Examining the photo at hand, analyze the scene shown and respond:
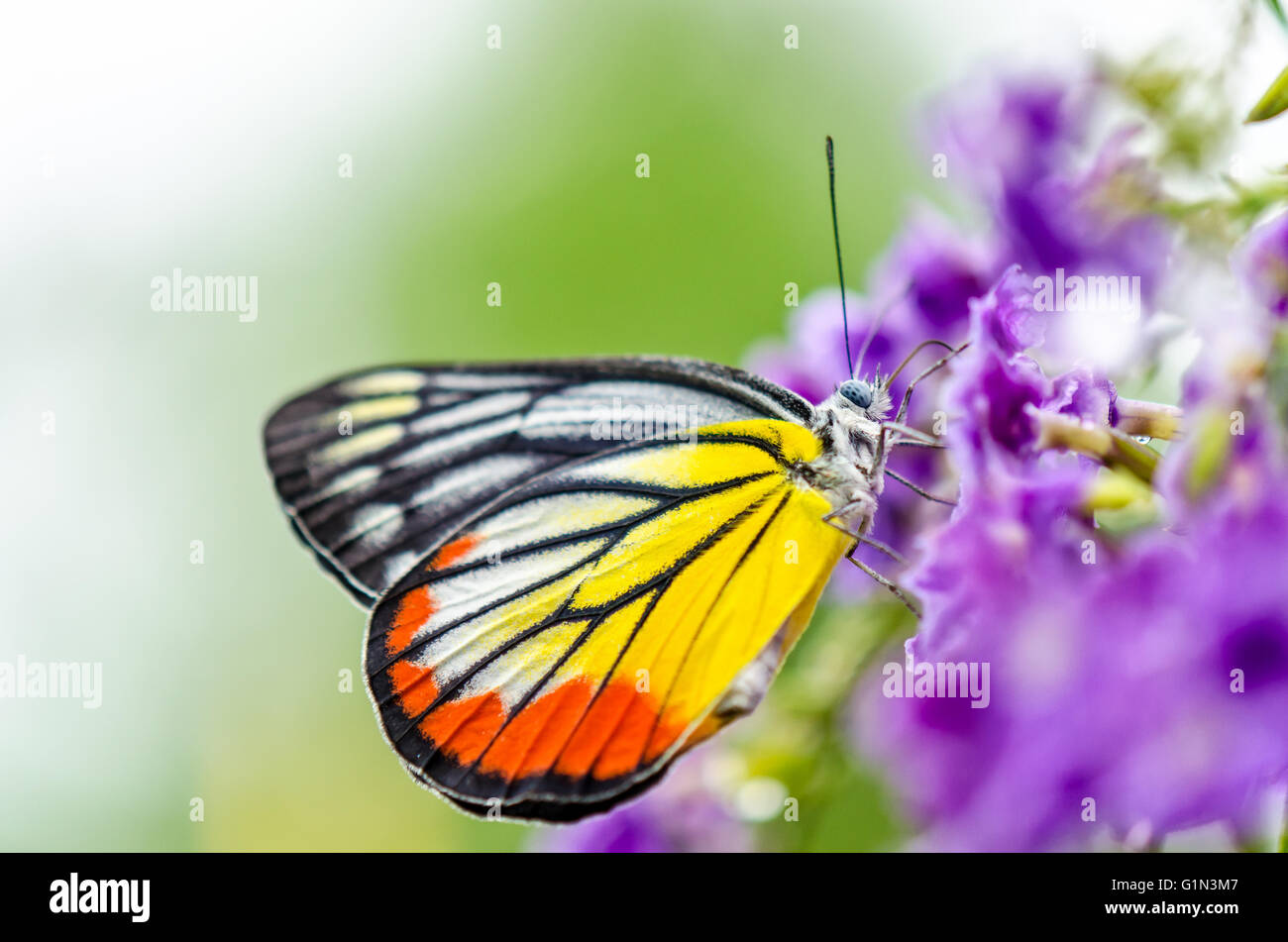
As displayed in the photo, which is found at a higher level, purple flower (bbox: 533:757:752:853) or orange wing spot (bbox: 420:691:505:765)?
orange wing spot (bbox: 420:691:505:765)

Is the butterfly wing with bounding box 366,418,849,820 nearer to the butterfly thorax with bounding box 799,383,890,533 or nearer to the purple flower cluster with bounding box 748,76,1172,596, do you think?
the butterfly thorax with bounding box 799,383,890,533

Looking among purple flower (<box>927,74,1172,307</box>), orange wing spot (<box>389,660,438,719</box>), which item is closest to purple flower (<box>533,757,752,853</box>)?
orange wing spot (<box>389,660,438,719</box>)

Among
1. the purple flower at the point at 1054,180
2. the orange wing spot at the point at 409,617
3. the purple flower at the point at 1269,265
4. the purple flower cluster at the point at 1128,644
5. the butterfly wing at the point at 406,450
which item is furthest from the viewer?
the butterfly wing at the point at 406,450

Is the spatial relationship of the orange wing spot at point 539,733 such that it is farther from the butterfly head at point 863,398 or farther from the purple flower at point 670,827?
the butterfly head at point 863,398

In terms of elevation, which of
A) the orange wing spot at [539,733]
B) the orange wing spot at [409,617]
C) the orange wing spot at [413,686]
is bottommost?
the orange wing spot at [539,733]

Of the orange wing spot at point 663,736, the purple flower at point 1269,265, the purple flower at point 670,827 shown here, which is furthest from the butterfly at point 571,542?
the purple flower at point 1269,265

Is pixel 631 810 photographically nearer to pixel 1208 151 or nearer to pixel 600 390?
pixel 600 390

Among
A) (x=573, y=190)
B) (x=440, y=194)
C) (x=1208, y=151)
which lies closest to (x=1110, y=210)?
(x=1208, y=151)
